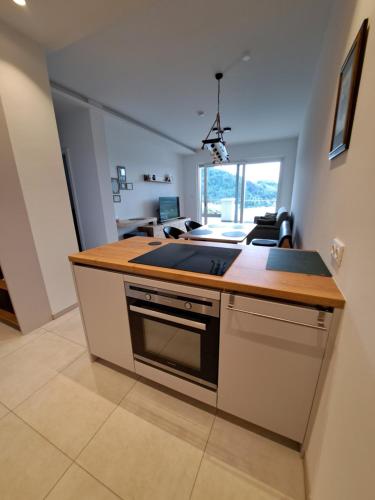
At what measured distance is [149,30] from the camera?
1.88 metres

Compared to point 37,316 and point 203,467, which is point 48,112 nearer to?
point 37,316

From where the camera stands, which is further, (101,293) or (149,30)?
(149,30)

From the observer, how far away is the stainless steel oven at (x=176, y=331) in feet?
3.40

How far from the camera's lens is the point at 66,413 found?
128 cm

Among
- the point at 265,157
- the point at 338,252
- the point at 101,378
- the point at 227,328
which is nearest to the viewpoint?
the point at 338,252

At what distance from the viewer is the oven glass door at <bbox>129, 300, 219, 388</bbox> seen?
106 cm

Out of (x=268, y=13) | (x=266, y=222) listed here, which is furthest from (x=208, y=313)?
(x=266, y=222)

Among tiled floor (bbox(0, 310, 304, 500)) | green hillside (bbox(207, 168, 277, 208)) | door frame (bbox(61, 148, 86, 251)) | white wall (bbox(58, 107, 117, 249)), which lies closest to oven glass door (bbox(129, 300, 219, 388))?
tiled floor (bbox(0, 310, 304, 500))

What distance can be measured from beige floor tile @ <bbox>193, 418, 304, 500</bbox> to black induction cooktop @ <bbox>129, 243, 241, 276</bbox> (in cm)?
98

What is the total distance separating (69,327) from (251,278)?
207 cm

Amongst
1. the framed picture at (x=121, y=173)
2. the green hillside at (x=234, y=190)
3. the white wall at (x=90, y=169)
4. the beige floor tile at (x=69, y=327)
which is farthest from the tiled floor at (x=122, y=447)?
the green hillside at (x=234, y=190)

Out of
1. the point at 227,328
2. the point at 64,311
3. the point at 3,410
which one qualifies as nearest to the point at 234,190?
the point at 64,311

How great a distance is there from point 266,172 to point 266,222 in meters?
2.77

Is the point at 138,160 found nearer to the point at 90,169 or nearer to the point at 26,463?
the point at 90,169
